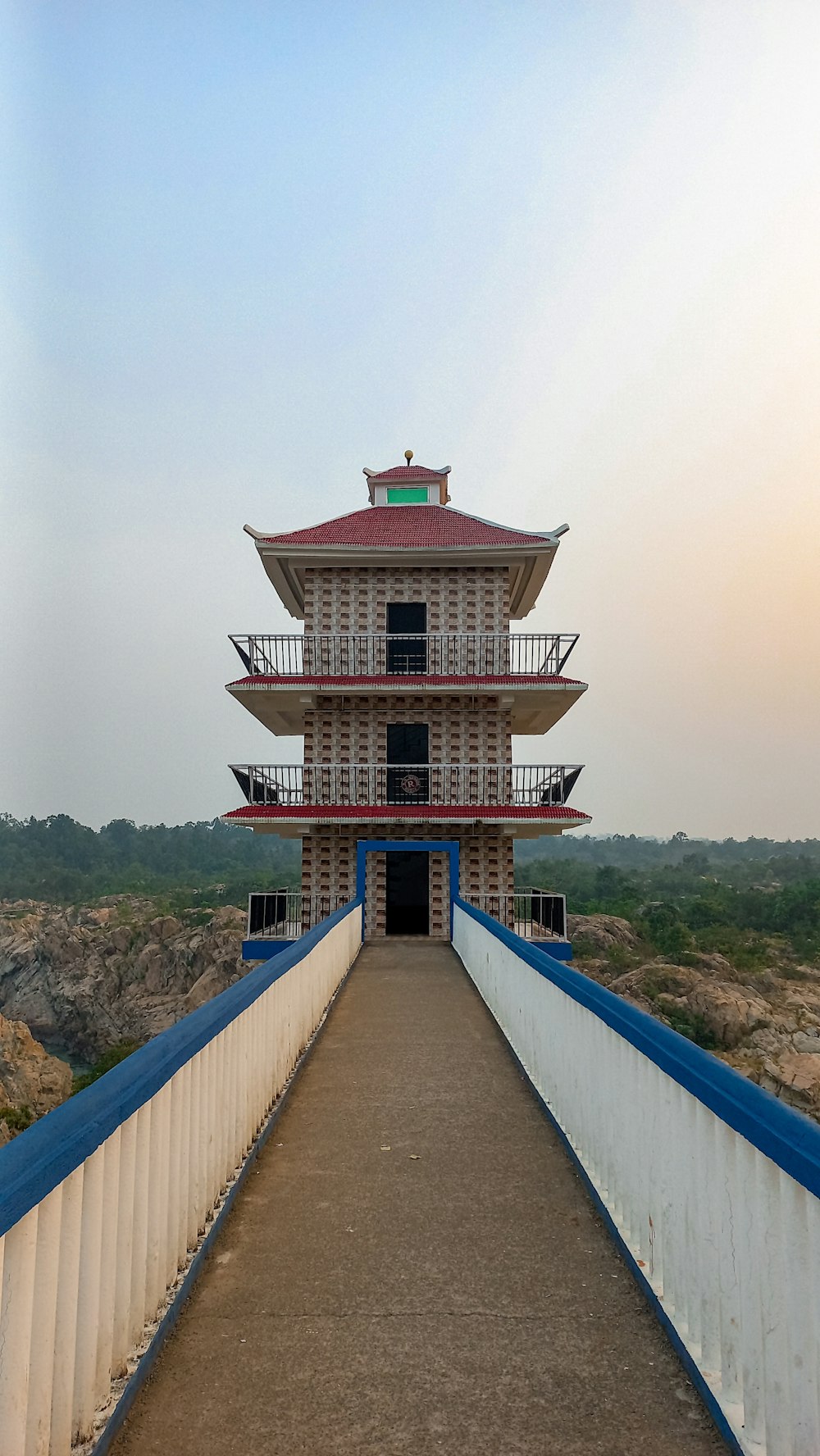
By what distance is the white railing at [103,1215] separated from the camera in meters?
2.51

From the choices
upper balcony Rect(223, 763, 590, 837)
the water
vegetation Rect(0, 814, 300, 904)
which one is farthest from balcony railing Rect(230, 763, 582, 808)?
vegetation Rect(0, 814, 300, 904)

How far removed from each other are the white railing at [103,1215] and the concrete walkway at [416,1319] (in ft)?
0.86

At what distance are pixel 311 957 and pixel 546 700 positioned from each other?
15.5 meters

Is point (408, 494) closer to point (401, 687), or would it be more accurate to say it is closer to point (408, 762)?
point (401, 687)

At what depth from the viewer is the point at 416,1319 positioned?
3.70 meters

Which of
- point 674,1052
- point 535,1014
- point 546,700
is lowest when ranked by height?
point 535,1014

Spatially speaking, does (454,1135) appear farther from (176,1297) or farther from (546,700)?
(546,700)

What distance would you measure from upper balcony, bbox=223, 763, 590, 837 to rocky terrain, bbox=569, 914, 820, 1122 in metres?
6.72

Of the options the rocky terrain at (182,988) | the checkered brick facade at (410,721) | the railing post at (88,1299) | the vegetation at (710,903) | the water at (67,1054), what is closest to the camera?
the railing post at (88,1299)

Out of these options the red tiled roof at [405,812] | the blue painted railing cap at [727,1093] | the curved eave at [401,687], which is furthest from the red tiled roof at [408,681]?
the blue painted railing cap at [727,1093]

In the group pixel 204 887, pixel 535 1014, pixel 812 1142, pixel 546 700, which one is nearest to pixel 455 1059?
pixel 535 1014

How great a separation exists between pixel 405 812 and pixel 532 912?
4.43 meters

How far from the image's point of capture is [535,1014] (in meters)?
7.52

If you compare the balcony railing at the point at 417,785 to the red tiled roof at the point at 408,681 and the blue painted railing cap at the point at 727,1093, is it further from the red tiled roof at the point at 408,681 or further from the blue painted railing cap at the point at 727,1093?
the blue painted railing cap at the point at 727,1093
